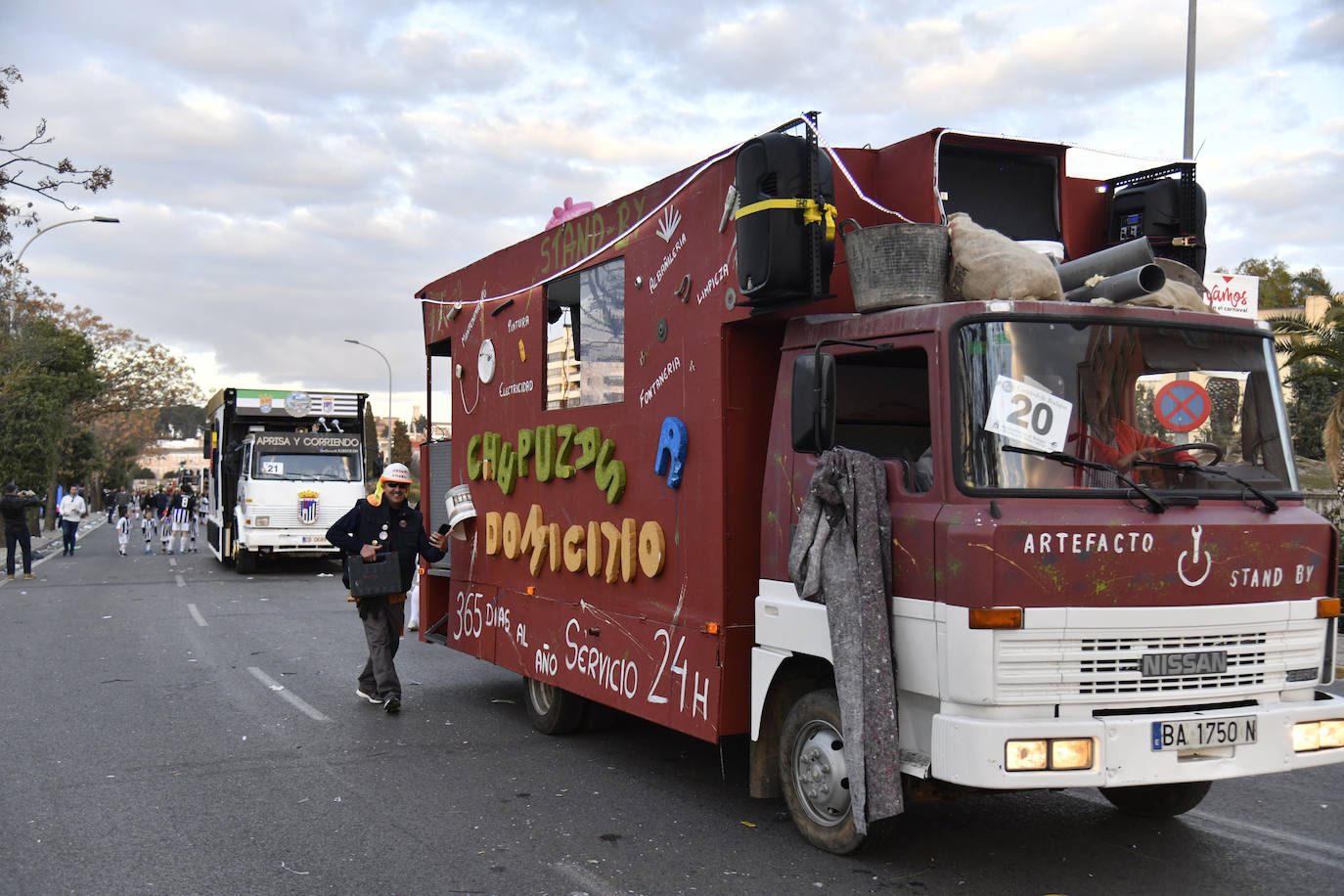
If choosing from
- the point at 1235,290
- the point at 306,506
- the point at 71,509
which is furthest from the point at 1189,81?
the point at 71,509

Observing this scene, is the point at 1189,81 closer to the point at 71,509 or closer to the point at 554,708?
the point at 554,708

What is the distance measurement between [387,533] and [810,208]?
5.02 metres

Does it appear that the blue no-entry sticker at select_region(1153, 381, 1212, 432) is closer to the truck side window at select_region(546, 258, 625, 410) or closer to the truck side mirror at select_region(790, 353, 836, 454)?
the truck side mirror at select_region(790, 353, 836, 454)

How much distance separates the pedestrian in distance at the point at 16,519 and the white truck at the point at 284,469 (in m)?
3.48

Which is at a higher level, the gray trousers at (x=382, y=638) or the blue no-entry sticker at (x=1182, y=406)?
the blue no-entry sticker at (x=1182, y=406)

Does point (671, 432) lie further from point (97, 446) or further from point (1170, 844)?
point (97, 446)

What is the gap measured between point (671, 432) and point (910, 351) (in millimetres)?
1695

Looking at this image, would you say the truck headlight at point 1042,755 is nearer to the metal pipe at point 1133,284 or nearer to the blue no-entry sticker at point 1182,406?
the blue no-entry sticker at point 1182,406

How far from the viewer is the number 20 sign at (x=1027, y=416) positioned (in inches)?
180

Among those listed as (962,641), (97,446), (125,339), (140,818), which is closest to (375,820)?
(140,818)

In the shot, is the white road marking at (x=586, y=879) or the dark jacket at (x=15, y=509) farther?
the dark jacket at (x=15, y=509)

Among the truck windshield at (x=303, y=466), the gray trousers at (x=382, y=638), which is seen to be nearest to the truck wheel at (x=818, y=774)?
the gray trousers at (x=382, y=638)

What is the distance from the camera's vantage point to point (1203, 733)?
14.8ft

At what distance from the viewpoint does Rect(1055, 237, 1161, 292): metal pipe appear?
511 centimetres
